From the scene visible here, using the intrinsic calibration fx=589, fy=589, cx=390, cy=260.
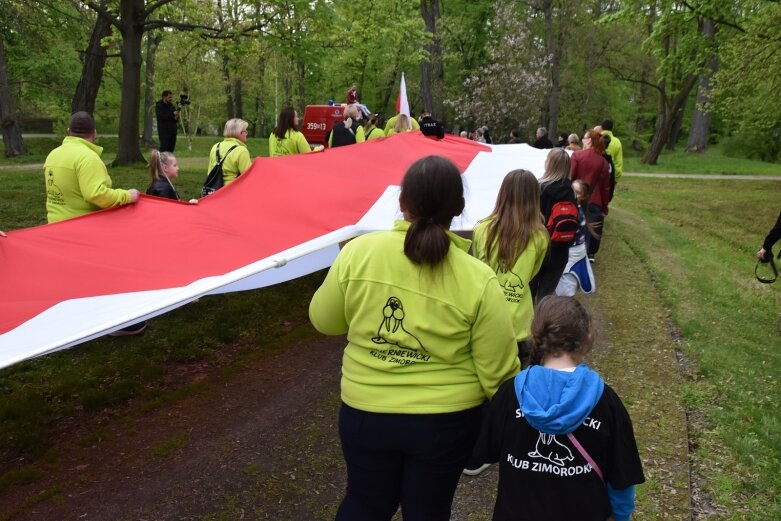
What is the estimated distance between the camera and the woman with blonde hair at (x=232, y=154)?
563 centimetres

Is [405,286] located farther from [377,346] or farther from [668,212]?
[668,212]

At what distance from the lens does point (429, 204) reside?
1.87 m

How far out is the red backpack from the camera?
4148 mm

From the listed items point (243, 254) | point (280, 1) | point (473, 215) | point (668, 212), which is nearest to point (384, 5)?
point (280, 1)

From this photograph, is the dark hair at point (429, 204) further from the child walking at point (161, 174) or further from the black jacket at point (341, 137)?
the black jacket at point (341, 137)

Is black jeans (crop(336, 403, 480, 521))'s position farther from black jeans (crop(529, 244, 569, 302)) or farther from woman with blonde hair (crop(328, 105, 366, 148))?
woman with blonde hair (crop(328, 105, 366, 148))

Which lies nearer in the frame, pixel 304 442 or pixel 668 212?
pixel 304 442

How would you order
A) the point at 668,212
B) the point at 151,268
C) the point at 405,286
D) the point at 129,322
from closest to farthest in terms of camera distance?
1. the point at 405,286
2. the point at 129,322
3. the point at 151,268
4. the point at 668,212

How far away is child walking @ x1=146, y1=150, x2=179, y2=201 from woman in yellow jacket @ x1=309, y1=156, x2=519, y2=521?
3607 mm

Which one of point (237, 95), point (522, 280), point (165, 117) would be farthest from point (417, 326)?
point (237, 95)

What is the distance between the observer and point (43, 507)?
3020mm

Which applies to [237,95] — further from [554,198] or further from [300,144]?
[554,198]

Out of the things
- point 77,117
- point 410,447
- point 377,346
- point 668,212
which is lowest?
point 668,212

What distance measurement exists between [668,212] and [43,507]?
13339mm
